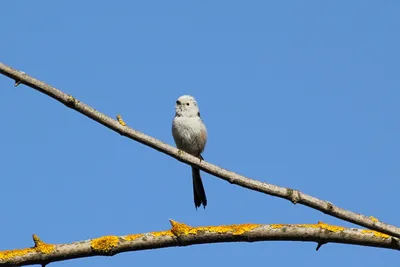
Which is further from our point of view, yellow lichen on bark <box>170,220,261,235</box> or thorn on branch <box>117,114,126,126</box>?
yellow lichen on bark <box>170,220,261,235</box>

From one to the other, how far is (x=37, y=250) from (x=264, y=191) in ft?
4.18

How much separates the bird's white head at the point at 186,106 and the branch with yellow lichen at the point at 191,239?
5255 mm

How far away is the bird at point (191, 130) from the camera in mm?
9156

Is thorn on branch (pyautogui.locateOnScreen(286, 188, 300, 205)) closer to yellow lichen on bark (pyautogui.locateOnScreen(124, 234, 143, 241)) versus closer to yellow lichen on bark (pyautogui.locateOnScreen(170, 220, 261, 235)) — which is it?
yellow lichen on bark (pyautogui.locateOnScreen(170, 220, 261, 235))

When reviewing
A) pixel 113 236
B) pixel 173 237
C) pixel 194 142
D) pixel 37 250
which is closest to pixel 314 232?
pixel 173 237

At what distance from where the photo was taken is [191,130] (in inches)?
360

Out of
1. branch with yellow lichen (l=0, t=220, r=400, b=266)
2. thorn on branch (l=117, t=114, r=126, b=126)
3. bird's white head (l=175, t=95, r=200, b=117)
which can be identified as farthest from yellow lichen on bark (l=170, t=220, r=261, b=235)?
bird's white head (l=175, t=95, r=200, b=117)

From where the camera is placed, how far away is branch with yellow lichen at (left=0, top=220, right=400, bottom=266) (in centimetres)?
390

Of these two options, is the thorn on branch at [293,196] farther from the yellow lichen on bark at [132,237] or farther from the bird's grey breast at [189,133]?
the bird's grey breast at [189,133]

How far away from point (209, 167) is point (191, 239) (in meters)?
0.42

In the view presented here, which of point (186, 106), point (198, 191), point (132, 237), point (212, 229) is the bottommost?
point (132, 237)

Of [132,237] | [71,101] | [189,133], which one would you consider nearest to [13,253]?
[132,237]

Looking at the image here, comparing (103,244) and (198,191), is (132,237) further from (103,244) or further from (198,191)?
(198,191)

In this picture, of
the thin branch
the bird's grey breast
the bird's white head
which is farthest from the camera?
the bird's white head
